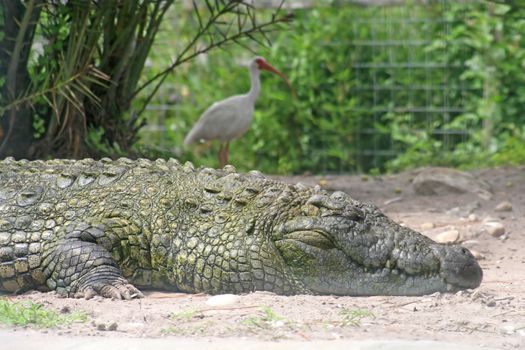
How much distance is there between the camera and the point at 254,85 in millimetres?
11555

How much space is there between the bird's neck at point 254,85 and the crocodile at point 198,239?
6055 millimetres

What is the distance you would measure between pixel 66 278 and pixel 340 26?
8.33 m

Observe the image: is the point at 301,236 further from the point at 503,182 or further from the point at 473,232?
the point at 503,182

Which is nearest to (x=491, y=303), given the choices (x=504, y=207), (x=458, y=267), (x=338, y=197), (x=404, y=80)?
(x=458, y=267)

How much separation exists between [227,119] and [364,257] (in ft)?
21.8

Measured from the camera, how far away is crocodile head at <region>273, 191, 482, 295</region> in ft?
14.4

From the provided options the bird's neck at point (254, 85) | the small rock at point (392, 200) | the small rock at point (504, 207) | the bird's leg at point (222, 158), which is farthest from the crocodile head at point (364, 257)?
the bird's neck at point (254, 85)

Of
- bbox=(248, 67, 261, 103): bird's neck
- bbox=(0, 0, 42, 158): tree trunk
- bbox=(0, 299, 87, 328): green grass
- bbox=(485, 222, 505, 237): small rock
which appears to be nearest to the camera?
bbox=(0, 299, 87, 328): green grass

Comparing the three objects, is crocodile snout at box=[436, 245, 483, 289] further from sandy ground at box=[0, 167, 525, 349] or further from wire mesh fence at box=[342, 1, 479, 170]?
wire mesh fence at box=[342, 1, 479, 170]

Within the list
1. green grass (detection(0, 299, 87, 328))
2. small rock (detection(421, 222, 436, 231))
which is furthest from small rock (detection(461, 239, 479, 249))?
green grass (detection(0, 299, 87, 328))

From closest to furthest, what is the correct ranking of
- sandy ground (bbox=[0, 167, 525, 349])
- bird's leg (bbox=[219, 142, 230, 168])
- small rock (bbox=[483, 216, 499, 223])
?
sandy ground (bbox=[0, 167, 525, 349]), small rock (bbox=[483, 216, 499, 223]), bird's leg (bbox=[219, 142, 230, 168])

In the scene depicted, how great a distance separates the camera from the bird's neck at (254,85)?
37.0 feet

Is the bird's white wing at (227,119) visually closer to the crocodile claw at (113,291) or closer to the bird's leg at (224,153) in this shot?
the bird's leg at (224,153)

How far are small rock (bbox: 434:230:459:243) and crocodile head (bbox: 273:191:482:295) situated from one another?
61.9 inches
